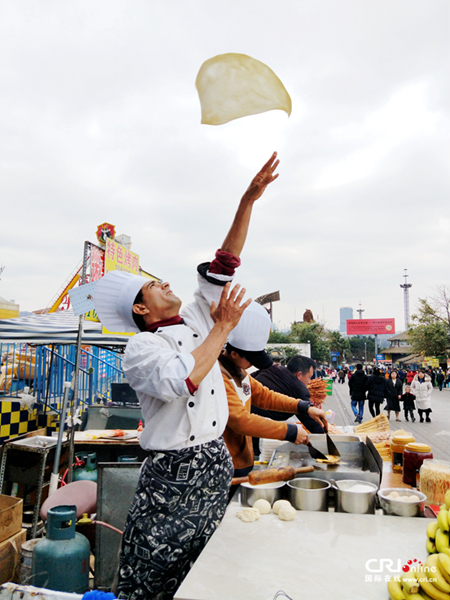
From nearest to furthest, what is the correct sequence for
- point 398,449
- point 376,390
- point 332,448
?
point 398,449 < point 332,448 < point 376,390

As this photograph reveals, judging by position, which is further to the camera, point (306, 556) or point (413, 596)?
point (306, 556)

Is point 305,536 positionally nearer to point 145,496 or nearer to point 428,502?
point 145,496

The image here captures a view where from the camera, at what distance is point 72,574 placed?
3012 mm

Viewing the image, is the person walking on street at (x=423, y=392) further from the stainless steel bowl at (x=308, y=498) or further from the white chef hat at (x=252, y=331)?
the stainless steel bowl at (x=308, y=498)

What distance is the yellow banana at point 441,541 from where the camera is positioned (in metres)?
1.40

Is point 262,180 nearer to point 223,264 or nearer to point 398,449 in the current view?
point 223,264

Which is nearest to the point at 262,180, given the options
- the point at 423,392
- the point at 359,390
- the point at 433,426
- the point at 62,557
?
the point at 62,557

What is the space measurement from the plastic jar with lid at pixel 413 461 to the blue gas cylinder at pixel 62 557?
2461 millimetres

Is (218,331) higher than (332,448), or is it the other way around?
(218,331)

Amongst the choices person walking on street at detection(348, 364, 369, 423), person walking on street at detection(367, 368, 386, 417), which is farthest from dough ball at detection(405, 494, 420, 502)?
person walking on street at detection(367, 368, 386, 417)

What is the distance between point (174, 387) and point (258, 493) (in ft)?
2.99

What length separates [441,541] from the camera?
4.67 feet

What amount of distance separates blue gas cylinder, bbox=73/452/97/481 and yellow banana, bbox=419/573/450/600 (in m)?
4.35

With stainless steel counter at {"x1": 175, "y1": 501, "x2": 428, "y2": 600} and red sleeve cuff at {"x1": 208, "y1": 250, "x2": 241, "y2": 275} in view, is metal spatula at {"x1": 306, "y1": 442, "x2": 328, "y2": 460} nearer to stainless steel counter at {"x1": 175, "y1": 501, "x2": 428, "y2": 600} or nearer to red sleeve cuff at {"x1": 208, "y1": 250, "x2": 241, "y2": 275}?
stainless steel counter at {"x1": 175, "y1": 501, "x2": 428, "y2": 600}
